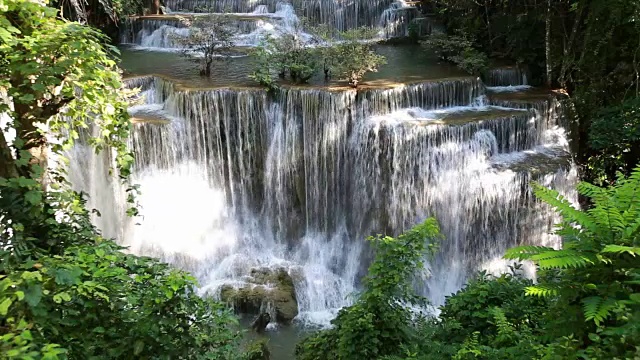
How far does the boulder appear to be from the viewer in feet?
26.3

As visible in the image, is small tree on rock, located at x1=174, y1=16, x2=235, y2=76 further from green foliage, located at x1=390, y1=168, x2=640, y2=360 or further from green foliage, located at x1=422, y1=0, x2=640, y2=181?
green foliage, located at x1=390, y1=168, x2=640, y2=360

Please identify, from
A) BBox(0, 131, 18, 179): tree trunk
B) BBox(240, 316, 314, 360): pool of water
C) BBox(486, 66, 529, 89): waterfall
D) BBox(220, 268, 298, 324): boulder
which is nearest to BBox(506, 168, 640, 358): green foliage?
BBox(0, 131, 18, 179): tree trunk

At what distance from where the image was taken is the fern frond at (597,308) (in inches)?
93.2

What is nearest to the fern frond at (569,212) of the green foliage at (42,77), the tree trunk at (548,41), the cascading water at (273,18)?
the green foliage at (42,77)

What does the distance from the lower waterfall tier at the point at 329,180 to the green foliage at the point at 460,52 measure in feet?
4.83

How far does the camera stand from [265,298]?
809cm

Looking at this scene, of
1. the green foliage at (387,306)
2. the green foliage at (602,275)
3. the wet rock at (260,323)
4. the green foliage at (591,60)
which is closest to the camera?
the green foliage at (602,275)

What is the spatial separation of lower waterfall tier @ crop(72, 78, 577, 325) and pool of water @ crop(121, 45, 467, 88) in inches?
32.5

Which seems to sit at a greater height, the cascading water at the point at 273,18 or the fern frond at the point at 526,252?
the cascading water at the point at 273,18

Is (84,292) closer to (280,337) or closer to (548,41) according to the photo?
(280,337)

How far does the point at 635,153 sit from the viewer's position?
977cm

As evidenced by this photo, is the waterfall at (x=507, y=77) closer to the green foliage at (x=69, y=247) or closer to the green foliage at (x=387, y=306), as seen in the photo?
the green foliage at (x=387, y=306)

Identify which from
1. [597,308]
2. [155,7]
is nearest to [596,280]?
[597,308]

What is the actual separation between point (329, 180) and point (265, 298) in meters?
2.73
